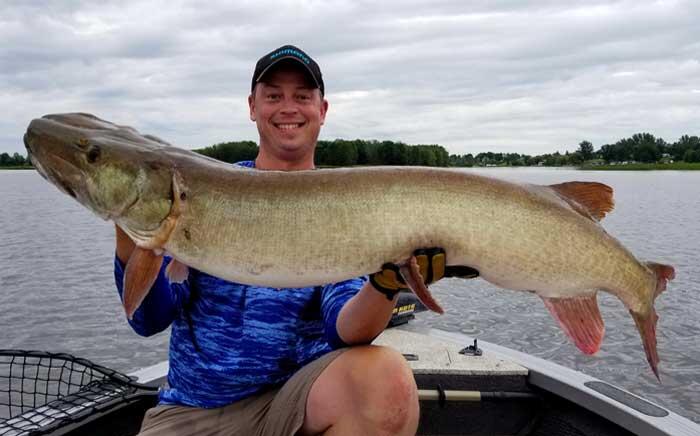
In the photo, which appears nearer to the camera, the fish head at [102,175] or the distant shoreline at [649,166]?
the fish head at [102,175]

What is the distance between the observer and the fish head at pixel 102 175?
2246 mm

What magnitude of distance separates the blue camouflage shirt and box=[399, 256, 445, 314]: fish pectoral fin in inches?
20.2

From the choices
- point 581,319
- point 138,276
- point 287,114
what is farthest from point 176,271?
point 581,319

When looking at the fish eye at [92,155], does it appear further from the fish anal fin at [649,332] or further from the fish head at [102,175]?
the fish anal fin at [649,332]

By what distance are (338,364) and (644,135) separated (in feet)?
338

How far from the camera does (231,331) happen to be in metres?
2.73

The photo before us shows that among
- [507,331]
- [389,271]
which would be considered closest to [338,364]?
[389,271]

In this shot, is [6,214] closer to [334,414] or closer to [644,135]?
[334,414]

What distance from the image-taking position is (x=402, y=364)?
2.52 m

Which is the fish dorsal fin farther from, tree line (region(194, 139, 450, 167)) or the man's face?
tree line (region(194, 139, 450, 167))

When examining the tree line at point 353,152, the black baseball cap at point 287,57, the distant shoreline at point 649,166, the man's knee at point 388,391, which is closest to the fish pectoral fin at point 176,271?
the man's knee at point 388,391

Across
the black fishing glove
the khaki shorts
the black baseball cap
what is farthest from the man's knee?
the black baseball cap

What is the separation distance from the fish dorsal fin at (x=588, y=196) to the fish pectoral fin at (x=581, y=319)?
348 millimetres

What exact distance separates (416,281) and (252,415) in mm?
1048
